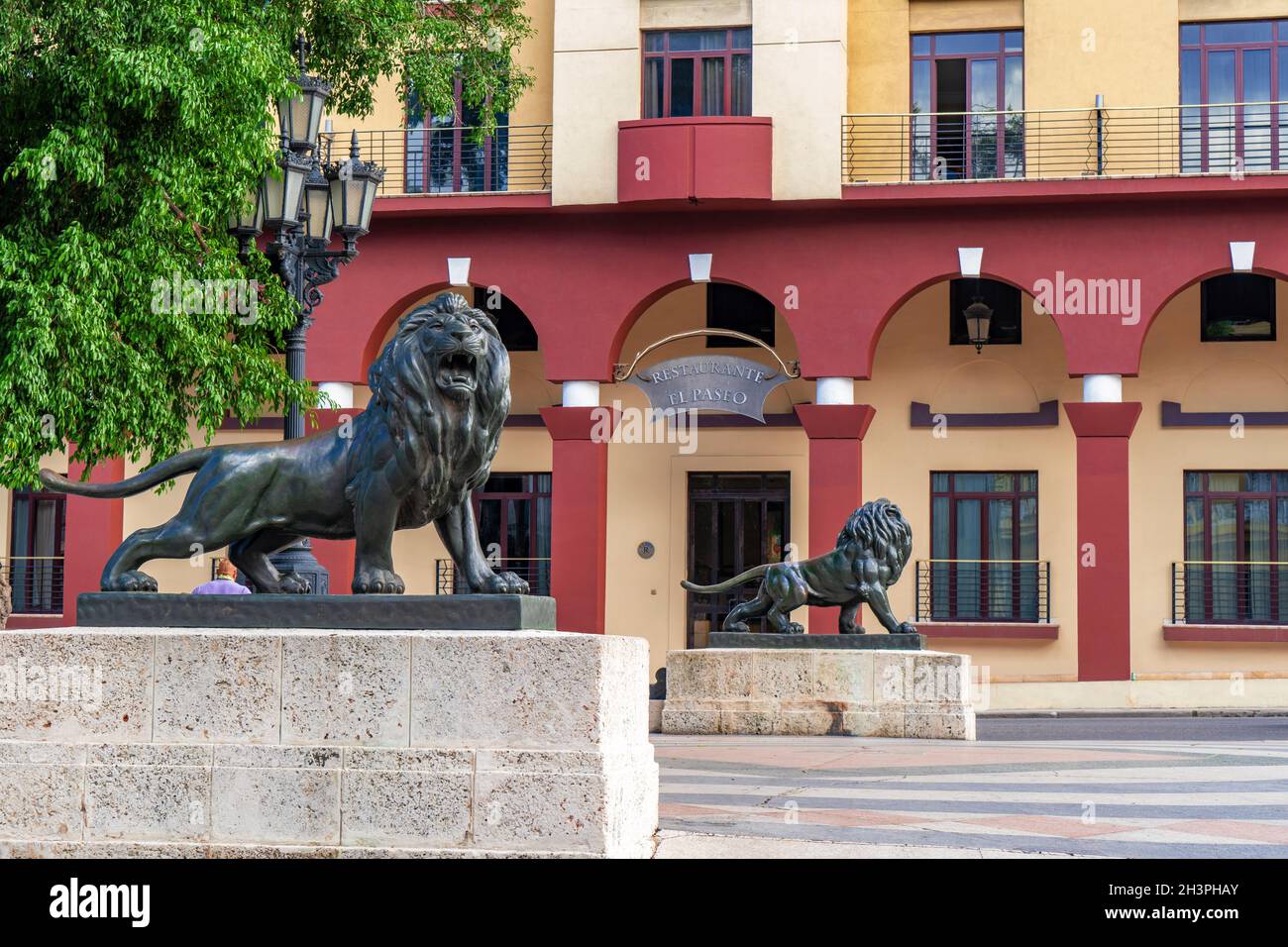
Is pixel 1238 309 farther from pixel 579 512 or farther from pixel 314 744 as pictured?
pixel 314 744

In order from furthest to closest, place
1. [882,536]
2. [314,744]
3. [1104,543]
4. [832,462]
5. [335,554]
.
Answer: [335,554] → [832,462] → [1104,543] → [882,536] → [314,744]

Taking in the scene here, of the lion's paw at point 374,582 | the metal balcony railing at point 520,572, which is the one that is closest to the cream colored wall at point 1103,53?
the metal balcony railing at point 520,572

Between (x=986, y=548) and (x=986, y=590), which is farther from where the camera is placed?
(x=986, y=548)

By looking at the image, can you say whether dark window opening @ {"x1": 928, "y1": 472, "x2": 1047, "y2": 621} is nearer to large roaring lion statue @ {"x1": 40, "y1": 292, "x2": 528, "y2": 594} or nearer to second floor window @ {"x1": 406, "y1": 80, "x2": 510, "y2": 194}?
second floor window @ {"x1": 406, "y1": 80, "x2": 510, "y2": 194}

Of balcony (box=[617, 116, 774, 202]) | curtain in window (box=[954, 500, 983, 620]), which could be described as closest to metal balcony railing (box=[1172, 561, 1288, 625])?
curtain in window (box=[954, 500, 983, 620])

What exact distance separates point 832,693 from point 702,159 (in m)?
11.7

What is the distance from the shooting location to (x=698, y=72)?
985 inches

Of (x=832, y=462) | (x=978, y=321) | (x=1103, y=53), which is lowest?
(x=832, y=462)

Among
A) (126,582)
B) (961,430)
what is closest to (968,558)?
(961,430)

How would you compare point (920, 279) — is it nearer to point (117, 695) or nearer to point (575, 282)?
point (575, 282)

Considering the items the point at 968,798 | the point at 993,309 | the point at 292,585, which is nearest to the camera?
the point at 292,585

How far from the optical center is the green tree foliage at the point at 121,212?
14547 millimetres

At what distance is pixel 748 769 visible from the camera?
414 inches

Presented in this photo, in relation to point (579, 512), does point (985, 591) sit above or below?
below
